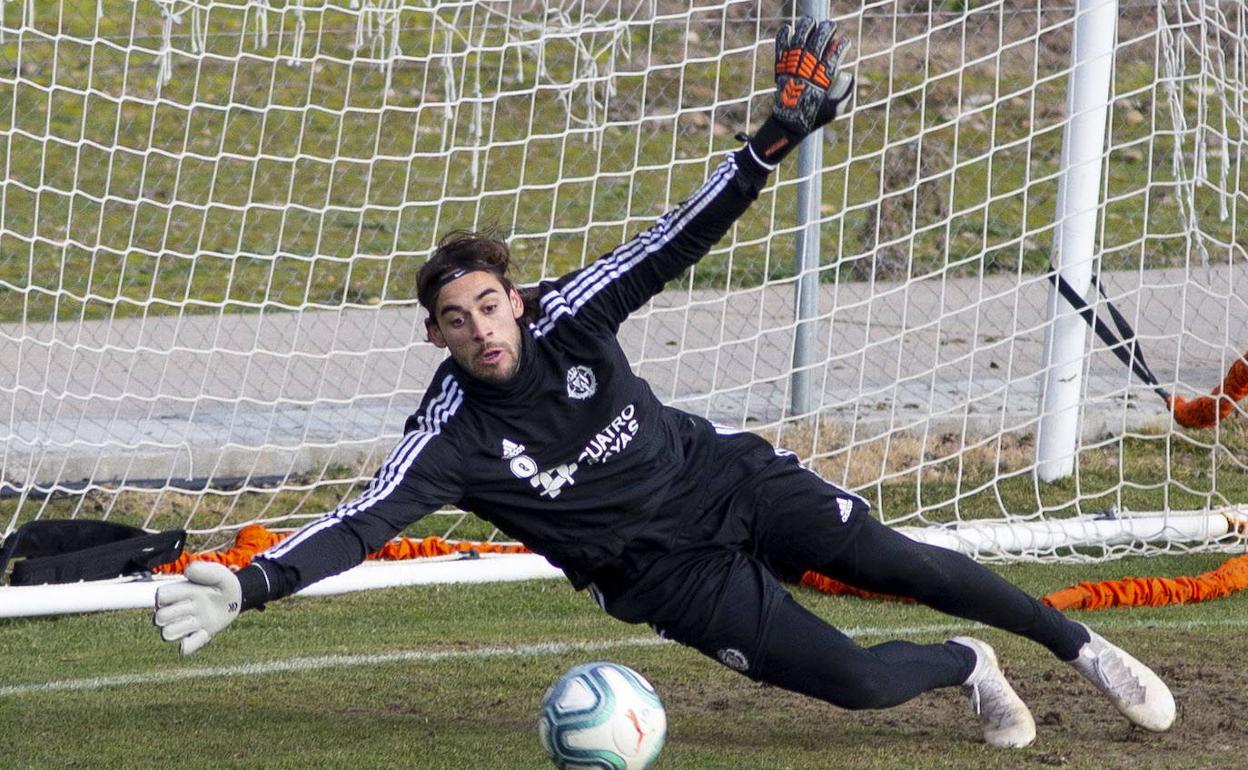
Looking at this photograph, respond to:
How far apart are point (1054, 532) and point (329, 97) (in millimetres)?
4527

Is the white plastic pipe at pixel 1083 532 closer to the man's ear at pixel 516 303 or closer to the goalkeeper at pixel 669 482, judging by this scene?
the goalkeeper at pixel 669 482

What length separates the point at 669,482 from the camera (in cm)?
446

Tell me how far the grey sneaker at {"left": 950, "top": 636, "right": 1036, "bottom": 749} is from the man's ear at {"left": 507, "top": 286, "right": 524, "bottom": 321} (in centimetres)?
155

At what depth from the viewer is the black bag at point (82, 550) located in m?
6.58

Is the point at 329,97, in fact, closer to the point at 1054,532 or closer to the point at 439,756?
the point at 1054,532

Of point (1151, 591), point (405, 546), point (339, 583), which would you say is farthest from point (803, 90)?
point (405, 546)

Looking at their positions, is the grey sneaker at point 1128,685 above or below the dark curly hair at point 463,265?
below

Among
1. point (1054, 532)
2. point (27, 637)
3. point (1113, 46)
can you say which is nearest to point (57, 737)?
point (27, 637)

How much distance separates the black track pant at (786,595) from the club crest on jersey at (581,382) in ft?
1.42

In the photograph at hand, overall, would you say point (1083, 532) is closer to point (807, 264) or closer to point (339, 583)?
point (807, 264)

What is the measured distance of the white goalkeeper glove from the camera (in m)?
3.61

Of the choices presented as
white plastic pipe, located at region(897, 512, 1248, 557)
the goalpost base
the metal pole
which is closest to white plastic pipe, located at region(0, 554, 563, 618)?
the goalpost base

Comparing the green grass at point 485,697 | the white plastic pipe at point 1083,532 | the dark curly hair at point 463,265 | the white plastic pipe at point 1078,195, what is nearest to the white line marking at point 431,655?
the green grass at point 485,697

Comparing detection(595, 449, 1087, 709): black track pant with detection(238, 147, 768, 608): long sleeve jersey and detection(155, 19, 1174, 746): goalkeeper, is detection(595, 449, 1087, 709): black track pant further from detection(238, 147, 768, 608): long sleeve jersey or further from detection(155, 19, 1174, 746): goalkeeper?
detection(238, 147, 768, 608): long sleeve jersey
